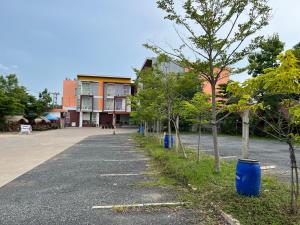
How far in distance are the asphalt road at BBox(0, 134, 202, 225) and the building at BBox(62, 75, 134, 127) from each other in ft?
142

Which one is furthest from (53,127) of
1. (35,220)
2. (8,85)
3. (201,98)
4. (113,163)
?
(35,220)

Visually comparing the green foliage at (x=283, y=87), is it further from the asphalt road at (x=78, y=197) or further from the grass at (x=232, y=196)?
the asphalt road at (x=78, y=197)

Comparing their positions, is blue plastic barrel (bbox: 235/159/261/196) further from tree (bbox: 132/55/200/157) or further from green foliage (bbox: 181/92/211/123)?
tree (bbox: 132/55/200/157)

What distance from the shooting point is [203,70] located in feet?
21.9

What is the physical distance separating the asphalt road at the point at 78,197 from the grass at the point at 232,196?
1.97 ft

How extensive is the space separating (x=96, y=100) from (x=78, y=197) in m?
47.1

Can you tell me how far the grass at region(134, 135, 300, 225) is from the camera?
3846 mm

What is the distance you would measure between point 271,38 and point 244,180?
13.5ft

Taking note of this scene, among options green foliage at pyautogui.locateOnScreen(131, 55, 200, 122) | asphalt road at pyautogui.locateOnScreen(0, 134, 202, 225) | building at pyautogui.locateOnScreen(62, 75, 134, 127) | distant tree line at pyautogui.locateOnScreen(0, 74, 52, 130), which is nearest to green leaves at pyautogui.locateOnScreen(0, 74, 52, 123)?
distant tree line at pyautogui.locateOnScreen(0, 74, 52, 130)

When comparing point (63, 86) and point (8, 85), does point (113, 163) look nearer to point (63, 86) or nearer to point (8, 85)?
point (8, 85)

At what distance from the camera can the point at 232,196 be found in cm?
477

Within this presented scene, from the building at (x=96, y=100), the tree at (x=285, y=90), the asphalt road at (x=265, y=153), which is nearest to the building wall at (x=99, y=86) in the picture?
the building at (x=96, y=100)

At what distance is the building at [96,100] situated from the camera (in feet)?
168

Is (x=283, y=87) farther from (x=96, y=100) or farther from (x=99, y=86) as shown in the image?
(x=99, y=86)
